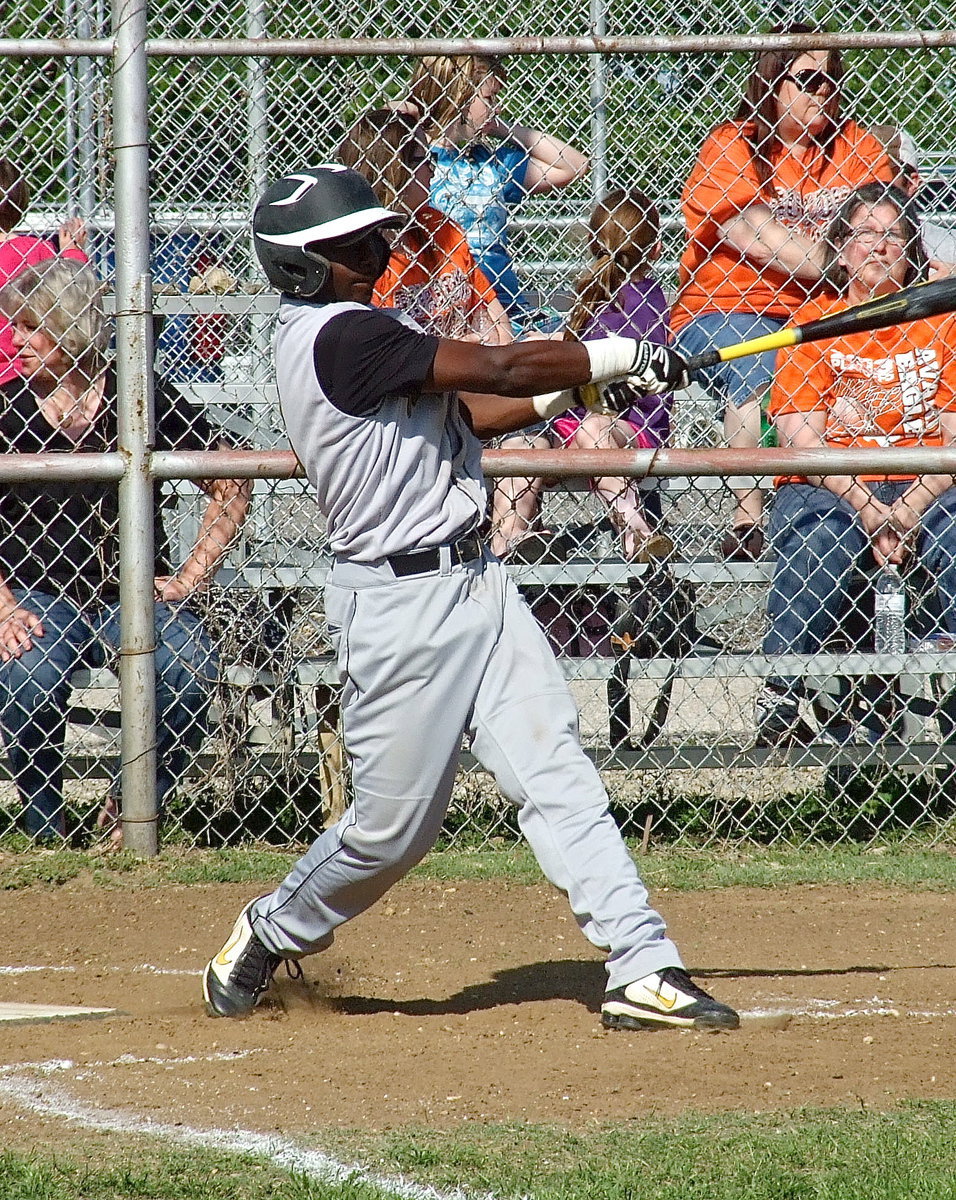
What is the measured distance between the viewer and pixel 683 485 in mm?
5672

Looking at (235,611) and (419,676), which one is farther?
(235,611)

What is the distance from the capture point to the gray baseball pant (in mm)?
3398

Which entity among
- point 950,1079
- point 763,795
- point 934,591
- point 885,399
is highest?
point 885,399

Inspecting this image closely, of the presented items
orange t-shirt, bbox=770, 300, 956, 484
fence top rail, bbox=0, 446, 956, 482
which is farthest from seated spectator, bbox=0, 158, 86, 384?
orange t-shirt, bbox=770, 300, 956, 484

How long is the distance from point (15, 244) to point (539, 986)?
3395 millimetres

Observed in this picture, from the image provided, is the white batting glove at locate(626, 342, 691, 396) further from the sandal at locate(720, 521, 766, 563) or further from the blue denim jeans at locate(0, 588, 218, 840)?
the blue denim jeans at locate(0, 588, 218, 840)

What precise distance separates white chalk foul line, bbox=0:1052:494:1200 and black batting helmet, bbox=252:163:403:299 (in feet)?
6.08

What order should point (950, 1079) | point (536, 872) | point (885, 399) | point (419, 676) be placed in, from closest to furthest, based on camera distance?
1. point (950, 1079)
2. point (419, 676)
3. point (536, 872)
4. point (885, 399)

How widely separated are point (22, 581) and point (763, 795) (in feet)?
9.61

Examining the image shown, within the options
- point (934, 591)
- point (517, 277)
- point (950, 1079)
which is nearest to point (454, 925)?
point (950, 1079)

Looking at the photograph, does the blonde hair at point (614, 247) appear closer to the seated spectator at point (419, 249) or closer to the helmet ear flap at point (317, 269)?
the seated spectator at point (419, 249)

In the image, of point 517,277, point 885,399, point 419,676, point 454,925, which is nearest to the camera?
point 419,676

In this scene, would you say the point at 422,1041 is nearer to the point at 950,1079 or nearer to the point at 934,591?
the point at 950,1079

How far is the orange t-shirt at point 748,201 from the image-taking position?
17.7 ft
